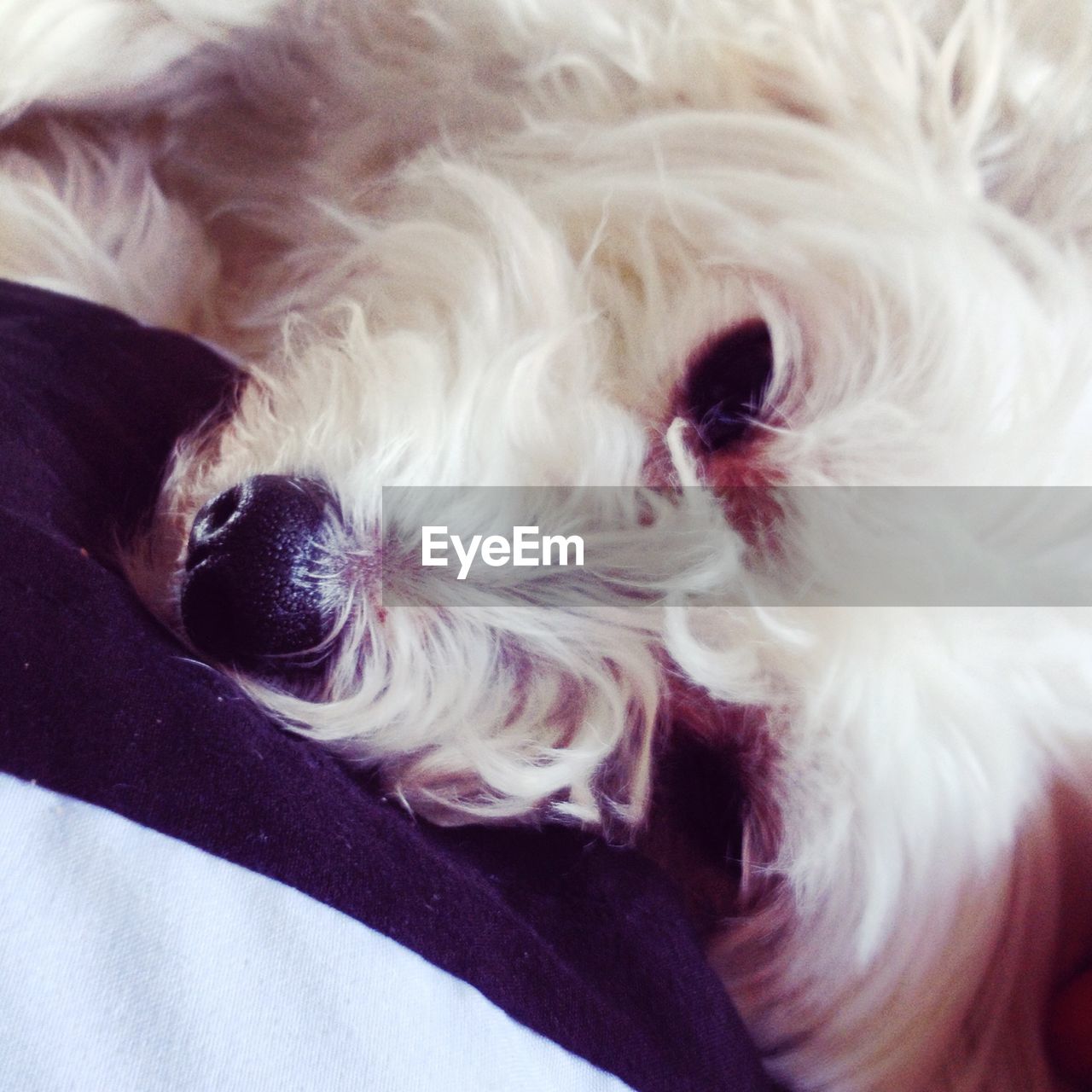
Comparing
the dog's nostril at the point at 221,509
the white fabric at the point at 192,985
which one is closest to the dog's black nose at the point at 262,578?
the dog's nostril at the point at 221,509

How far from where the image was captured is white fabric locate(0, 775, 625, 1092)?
0.56 meters

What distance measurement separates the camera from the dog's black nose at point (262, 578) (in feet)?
2.86

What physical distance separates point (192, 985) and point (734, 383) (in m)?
0.66

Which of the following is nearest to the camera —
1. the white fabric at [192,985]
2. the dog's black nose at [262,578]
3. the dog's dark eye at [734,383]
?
the white fabric at [192,985]

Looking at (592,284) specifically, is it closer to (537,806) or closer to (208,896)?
(537,806)

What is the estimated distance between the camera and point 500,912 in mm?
750

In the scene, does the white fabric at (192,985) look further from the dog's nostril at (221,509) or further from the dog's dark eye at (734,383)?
the dog's dark eye at (734,383)

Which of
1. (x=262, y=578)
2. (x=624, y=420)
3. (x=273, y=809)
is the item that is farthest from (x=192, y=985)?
(x=624, y=420)

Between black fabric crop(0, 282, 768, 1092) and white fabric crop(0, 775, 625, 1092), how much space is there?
0.02 m

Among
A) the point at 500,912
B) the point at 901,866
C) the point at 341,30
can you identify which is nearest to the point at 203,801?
the point at 500,912

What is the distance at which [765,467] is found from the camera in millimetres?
966

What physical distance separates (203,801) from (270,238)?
1017mm

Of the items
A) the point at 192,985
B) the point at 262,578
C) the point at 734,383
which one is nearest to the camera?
the point at 192,985

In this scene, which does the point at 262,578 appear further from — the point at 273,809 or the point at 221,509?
the point at 273,809
